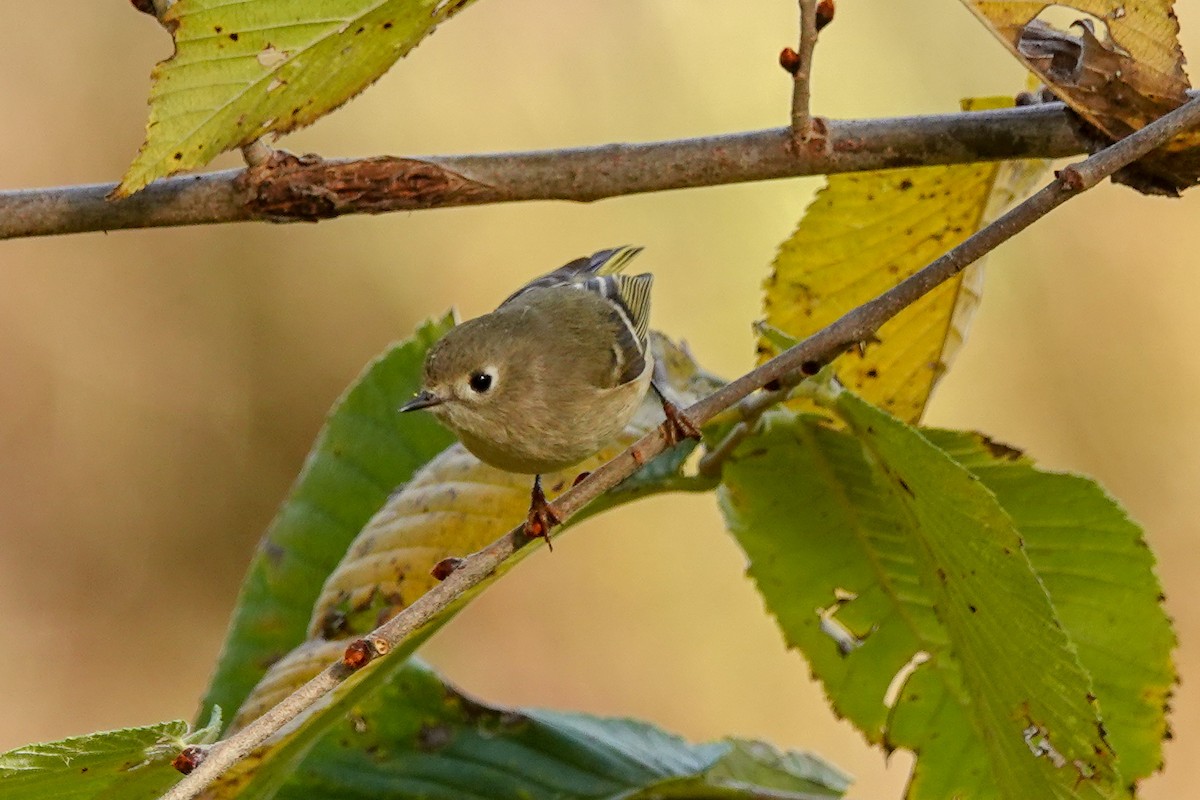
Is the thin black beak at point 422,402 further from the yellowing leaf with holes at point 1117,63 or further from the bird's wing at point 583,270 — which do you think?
the yellowing leaf with holes at point 1117,63

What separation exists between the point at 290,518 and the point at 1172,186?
1.08 m

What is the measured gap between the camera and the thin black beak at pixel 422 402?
1724 mm

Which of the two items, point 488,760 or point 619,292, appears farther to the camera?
point 619,292

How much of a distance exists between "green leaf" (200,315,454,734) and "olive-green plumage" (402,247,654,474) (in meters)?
0.07

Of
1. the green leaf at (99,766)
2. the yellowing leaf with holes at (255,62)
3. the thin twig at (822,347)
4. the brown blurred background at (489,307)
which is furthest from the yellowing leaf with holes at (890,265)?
the brown blurred background at (489,307)

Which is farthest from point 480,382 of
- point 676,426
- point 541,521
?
point 541,521

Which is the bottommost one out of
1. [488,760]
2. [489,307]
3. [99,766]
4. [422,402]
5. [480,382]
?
[99,766]

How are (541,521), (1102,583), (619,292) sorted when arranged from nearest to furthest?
(541,521)
(1102,583)
(619,292)

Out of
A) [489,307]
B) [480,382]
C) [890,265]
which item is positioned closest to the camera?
[890,265]

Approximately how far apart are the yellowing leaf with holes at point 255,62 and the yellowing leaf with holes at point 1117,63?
22.0 inches

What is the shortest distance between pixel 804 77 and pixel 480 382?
947mm

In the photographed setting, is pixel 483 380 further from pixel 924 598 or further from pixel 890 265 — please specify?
pixel 924 598

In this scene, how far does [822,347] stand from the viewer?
3.67ft

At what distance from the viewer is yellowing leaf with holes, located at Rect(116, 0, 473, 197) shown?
1047mm
